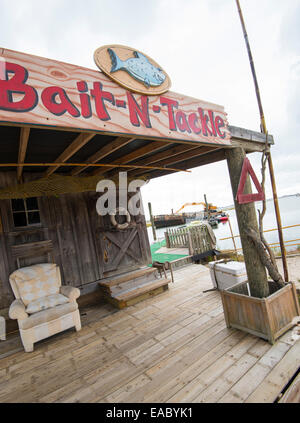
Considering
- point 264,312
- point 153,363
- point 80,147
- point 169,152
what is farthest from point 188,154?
point 153,363

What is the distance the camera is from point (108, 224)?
5176mm

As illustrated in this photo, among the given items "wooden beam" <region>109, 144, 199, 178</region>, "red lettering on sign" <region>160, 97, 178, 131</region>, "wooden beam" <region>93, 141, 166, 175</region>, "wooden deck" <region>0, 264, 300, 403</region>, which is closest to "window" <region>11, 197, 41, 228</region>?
"wooden beam" <region>93, 141, 166, 175</region>

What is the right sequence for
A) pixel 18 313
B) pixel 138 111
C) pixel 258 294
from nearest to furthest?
pixel 138 111, pixel 258 294, pixel 18 313

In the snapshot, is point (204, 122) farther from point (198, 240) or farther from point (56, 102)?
point (198, 240)

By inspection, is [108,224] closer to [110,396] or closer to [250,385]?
[110,396]

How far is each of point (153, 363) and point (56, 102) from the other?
9.64 feet

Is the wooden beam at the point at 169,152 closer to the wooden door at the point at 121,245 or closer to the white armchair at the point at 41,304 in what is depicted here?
the wooden door at the point at 121,245

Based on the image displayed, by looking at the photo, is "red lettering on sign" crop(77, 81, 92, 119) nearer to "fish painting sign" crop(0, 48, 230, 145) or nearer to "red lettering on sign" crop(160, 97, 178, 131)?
"fish painting sign" crop(0, 48, 230, 145)

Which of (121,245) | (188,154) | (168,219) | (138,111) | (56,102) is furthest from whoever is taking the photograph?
(168,219)

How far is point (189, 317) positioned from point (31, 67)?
3.82 metres

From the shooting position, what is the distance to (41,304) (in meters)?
3.49

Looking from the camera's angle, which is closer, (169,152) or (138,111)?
(138,111)

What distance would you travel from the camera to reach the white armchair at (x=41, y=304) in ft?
10.6

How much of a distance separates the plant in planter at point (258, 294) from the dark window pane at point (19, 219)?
152 inches
